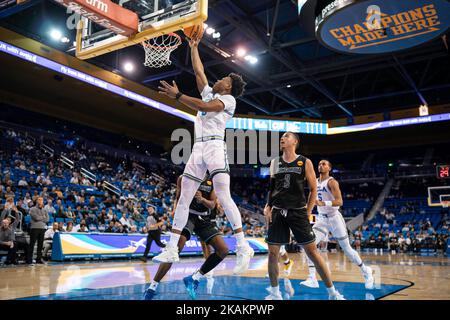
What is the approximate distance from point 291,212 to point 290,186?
320mm

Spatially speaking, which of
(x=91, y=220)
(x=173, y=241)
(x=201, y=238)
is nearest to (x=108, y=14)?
(x=201, y=238)

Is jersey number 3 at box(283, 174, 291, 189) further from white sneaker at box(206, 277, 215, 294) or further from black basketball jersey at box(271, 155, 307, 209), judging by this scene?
white sneaker at box(206, 277, 215, 294)

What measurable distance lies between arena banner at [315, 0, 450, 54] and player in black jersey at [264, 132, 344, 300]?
635cm

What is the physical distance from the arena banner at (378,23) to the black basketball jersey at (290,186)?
6353 mm

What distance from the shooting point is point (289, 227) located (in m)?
4.80

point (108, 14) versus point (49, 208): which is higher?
point (108, 14)

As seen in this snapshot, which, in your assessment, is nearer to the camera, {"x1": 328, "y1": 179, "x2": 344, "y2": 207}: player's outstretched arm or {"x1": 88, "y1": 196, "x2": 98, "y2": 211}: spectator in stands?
{"x1": 328, "y1": 179, "x2": 344, "y2": 207}: player's outstretched arm

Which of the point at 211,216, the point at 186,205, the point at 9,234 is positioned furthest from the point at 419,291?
the point at 9,234

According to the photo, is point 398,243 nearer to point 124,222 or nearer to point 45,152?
point 124,222

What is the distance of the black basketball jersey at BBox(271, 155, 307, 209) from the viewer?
15.5ft

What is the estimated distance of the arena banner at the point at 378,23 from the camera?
10.1m

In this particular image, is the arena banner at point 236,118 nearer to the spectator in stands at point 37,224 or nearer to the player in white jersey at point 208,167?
the spectator in stands at point 37,224

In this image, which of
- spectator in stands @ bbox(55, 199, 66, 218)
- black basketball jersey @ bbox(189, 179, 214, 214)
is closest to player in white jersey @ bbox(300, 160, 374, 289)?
black basketball jersey @ bbox(189, 179, 214, 214)

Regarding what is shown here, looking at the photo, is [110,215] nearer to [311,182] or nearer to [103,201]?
[103,201]
